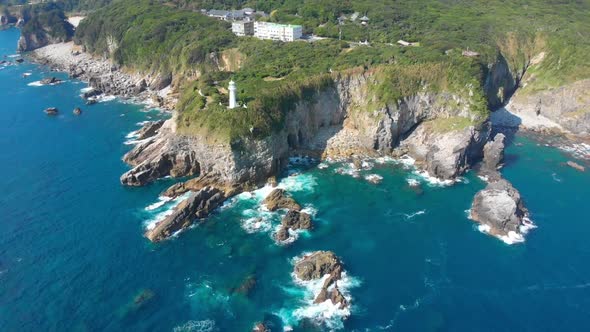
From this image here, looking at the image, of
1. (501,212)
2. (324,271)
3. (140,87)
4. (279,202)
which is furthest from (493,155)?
(140,87)

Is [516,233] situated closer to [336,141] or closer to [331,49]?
[336,141]

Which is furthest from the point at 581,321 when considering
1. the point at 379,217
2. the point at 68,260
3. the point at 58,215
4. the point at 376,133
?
the point at 58,215

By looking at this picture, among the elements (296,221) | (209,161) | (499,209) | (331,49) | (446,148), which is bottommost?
(296,221)

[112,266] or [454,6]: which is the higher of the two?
[454,6]

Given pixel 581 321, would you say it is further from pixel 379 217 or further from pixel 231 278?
pixel 231 278

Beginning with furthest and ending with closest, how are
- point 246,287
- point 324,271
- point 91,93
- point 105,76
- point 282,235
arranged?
point 105,76, point 91,93, point 282,235, point 324,271, point 246,287

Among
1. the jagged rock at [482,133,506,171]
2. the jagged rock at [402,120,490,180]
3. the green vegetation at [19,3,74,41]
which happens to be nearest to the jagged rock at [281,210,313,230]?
the jagged rock at [402,120,490,180]

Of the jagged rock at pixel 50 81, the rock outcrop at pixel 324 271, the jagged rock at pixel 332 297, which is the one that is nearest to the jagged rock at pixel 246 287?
the rock outcrop at pixel 324 271
